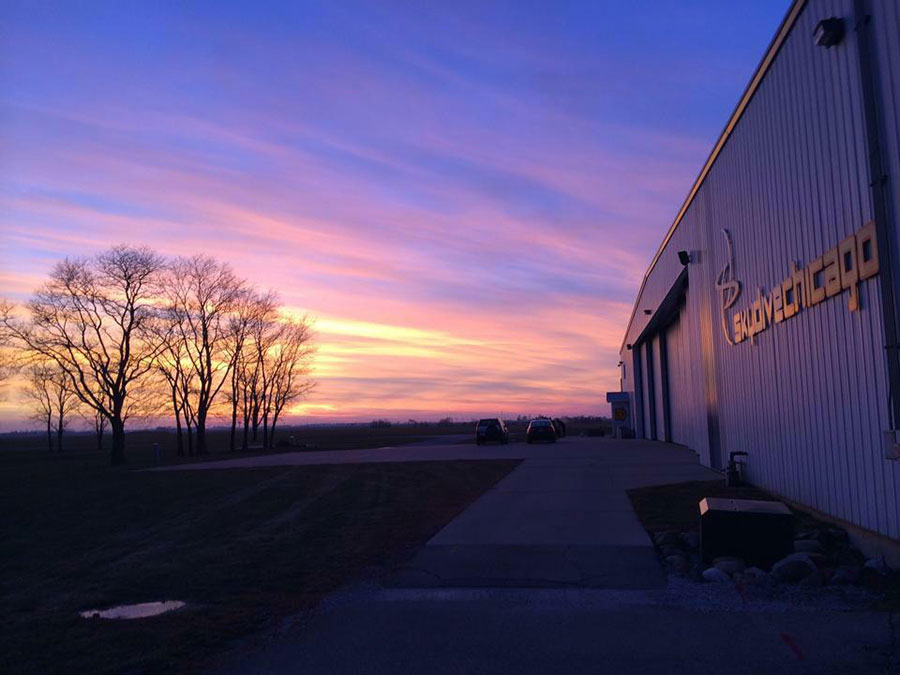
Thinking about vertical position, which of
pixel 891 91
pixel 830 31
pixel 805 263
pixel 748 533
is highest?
pixel 830 31

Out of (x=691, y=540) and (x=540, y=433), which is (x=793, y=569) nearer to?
(x=691, y=540)

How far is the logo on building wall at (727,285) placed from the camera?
17.4 metres

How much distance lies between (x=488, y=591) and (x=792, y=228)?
770 cm

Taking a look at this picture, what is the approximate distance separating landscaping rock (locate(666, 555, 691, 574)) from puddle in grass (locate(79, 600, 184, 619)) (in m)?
5.68

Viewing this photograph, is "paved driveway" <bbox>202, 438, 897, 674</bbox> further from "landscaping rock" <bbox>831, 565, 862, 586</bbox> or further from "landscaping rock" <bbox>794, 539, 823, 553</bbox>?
"landscaping rock" <bbox>794, 539, 823, 553</bbox>

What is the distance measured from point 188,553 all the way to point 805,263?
10295mm

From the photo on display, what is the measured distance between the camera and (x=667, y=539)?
441 inches

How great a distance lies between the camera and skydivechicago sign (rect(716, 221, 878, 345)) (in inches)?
372

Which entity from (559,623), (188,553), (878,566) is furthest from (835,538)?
(188,553)

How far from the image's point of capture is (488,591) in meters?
8.64

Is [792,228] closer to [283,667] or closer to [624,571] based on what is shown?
[624,571]

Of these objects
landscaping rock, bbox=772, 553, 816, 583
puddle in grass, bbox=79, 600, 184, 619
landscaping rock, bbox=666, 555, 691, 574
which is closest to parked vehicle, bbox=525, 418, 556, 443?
landscaping rock, bbox=666, 555, 691, 574

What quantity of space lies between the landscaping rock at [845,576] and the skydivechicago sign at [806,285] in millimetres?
3215

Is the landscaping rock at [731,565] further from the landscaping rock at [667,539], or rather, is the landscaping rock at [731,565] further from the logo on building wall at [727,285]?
the logo on building wall at [727,285]
